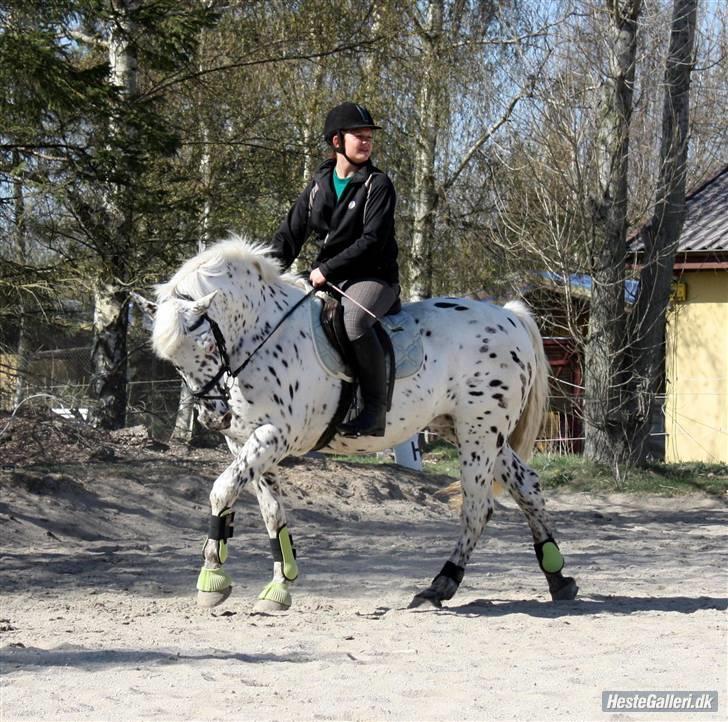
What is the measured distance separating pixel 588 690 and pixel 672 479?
1055 centimetres

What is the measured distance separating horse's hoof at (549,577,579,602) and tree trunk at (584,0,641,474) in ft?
25.2

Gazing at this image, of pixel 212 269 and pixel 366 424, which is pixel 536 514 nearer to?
pixel 366 424

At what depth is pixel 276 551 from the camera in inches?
277

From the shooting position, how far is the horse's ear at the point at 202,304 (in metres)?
6.57

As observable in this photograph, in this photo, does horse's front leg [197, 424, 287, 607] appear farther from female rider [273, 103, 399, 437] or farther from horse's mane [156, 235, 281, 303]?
horse's mane [156, 235, 281, 303]

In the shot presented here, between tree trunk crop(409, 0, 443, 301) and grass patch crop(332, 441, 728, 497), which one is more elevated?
tree trunk crop(409, 0, 443, 301)

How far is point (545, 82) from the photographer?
50.8 feet

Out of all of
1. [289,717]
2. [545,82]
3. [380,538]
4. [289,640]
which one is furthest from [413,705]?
[545,82]

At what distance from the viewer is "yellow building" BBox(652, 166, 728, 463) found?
63.5ft

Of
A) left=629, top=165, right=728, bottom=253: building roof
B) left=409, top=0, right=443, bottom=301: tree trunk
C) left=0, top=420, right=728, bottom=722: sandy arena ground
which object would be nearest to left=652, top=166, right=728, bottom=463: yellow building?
left=629, top=165, right=728, bottom=253: building roof

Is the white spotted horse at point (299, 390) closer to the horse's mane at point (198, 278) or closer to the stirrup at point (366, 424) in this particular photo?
the horse's mane at point (198, 278)

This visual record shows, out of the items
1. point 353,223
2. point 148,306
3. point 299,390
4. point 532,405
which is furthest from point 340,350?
point 532,405

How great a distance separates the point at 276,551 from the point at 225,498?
2.02 ft

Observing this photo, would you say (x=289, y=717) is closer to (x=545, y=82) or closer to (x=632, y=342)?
(x=632, y=342)
